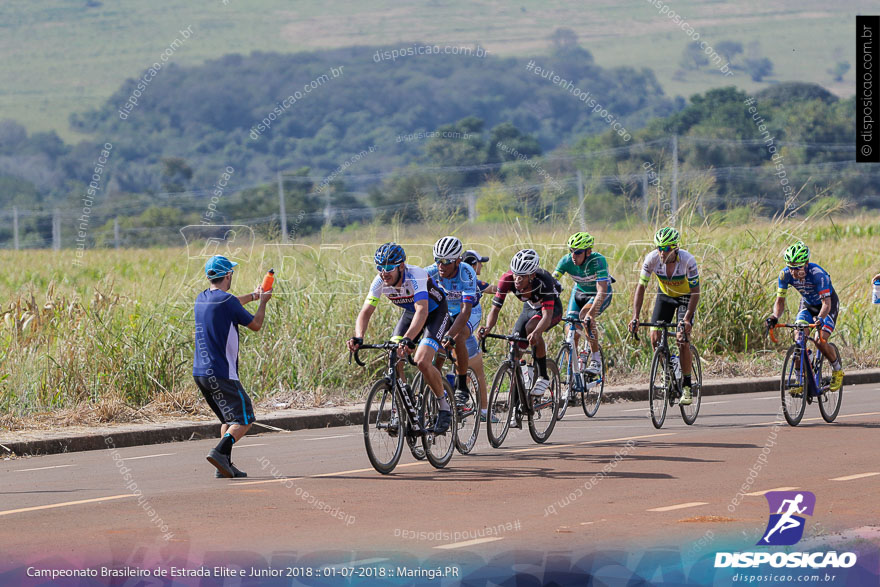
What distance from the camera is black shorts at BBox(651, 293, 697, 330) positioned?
47.2ft

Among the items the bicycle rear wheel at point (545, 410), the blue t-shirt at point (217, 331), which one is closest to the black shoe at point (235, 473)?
the blue t-shirt at point (217, 331)

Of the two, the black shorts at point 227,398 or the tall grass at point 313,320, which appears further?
the tall grass at point 313,320

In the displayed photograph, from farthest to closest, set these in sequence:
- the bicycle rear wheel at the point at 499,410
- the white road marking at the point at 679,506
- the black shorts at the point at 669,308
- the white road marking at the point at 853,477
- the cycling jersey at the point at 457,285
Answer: the black shorts at the point at 669,308 → the cycling jersey at the point at 457,285 → the bicycle rear wheel at the point at 499,410 → the white road marking at the point at 853,477 → the white road marking at the point at 679,506

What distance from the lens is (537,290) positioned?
13.3 meters

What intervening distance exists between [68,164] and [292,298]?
4069 inches

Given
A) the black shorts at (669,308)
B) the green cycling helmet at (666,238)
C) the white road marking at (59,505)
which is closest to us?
the white road marking at (59,505)

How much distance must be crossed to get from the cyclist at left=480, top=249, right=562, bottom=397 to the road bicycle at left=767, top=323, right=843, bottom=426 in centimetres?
245

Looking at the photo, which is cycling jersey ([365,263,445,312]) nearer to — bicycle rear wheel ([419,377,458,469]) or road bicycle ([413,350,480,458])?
road bicycle ([413,350,480,458])

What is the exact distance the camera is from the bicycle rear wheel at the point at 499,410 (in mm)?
12109

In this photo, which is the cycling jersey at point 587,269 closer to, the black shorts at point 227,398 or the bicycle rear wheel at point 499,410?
the bicycle rear wheel at point 499,410

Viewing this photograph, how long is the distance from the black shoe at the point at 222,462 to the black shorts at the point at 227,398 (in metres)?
0.33

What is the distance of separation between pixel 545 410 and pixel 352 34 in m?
161

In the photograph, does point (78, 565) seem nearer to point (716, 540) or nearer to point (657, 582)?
point (657, 582)

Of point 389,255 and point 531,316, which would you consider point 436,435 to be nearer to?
point 389,255
